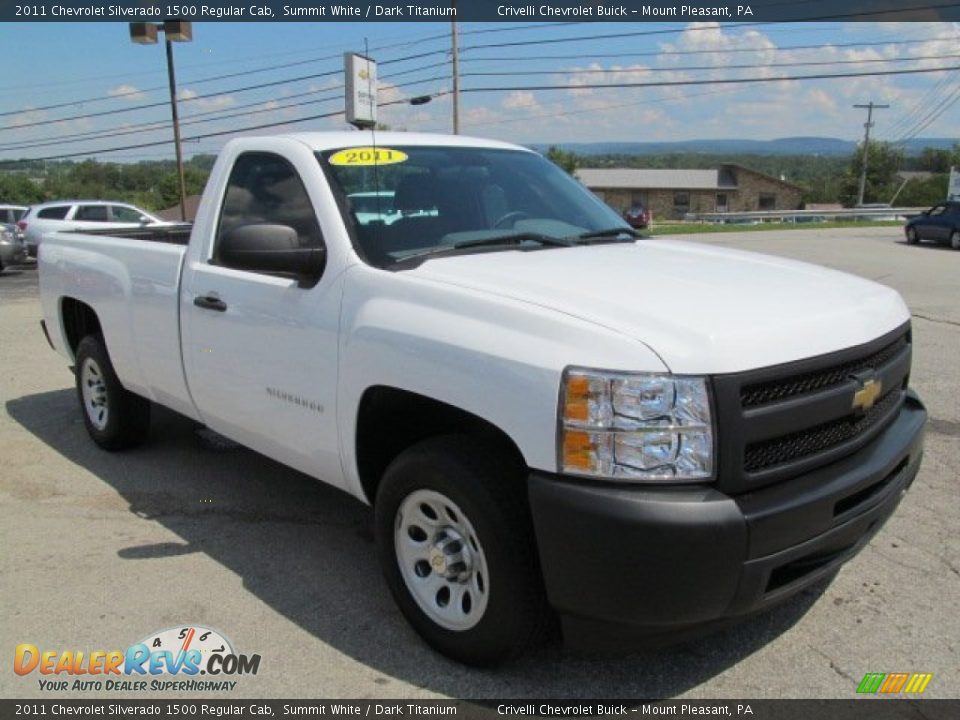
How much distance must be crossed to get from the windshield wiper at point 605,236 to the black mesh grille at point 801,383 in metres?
1.39

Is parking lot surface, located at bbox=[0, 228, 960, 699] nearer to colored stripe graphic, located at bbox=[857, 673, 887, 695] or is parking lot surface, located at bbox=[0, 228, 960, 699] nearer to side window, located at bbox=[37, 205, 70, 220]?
colored stripe graphic, located at bbox=[857, 673, 887, 695]

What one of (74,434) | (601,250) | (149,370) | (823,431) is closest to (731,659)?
(823,431)

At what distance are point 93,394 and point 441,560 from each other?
3590mm

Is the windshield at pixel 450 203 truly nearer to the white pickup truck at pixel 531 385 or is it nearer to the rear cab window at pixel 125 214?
the white pickup truck at pixel 531 385

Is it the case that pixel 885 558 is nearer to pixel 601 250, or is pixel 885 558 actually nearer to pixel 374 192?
pixel 601 250

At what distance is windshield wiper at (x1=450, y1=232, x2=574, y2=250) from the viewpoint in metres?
3.45

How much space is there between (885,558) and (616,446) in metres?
2.09

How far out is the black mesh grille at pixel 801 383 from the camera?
8.01ft

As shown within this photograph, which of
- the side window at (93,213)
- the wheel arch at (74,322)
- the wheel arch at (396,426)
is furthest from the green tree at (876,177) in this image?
the wheel arch at (396,426)

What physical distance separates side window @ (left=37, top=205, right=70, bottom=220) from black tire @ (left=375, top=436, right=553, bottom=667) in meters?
20.5

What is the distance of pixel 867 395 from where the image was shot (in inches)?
109

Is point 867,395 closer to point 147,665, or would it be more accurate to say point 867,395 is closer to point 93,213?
point 147,665

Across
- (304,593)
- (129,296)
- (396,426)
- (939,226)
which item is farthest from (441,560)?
(939,226)

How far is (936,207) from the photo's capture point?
26594 mm
